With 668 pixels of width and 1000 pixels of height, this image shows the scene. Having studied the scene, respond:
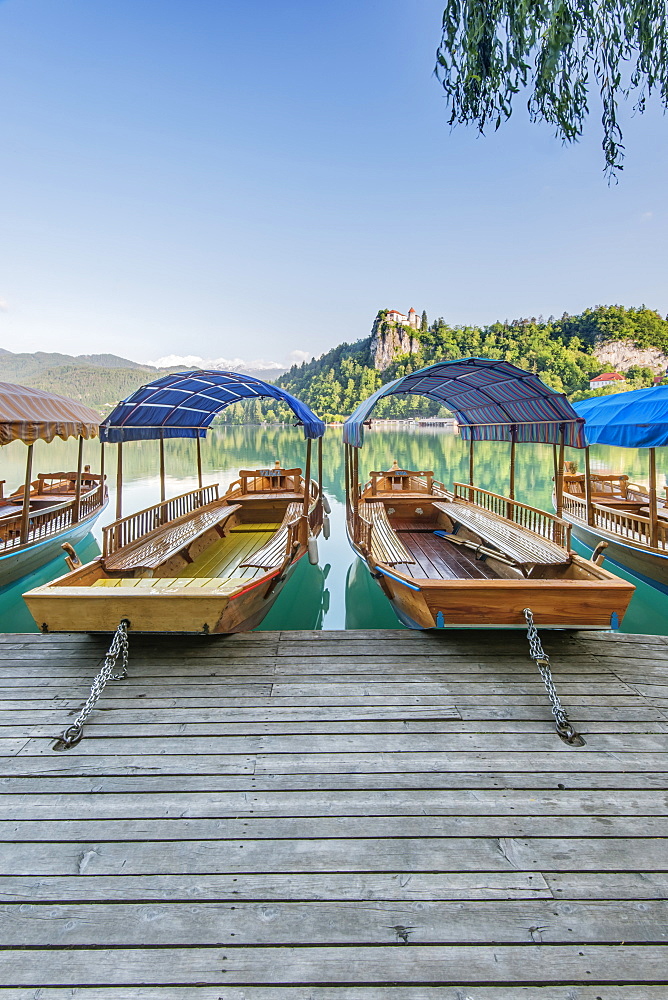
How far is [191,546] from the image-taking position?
6469mm

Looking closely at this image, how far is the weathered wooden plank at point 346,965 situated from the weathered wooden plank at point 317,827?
48 centimetres

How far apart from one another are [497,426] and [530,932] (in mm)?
6985

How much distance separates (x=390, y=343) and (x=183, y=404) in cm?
10027

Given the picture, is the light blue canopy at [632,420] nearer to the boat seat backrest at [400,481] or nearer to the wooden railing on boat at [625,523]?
the wooden railing on boat at [625,523]

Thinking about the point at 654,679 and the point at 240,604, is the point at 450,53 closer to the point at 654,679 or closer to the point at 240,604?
the point at 240,604

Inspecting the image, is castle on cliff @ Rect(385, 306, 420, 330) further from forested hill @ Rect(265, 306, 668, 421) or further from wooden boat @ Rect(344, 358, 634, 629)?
wooden boat @ Rect(344, 358, 634, 629)

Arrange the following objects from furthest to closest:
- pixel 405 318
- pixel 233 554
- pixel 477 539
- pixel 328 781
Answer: pixel 405 318
pixel 477 539
pixel 233 554
pixel 328 781

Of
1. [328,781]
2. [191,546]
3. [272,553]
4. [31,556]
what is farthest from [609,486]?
[31,556]

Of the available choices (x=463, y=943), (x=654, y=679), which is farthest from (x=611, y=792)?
(x=654, y=679)

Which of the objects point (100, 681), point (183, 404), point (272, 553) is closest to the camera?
point (100, 681)

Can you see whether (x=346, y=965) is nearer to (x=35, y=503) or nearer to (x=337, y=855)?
(x=337, y=855)

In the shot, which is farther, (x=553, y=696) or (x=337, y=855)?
(x=553, y=696)

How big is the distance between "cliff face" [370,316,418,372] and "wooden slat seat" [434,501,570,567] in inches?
3824

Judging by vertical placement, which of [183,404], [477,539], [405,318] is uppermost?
[405,318]
